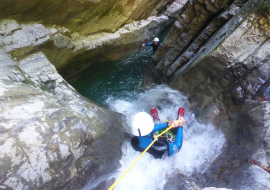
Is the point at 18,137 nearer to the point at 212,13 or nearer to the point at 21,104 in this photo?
the point at 21,104

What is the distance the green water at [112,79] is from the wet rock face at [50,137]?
7.08 ft

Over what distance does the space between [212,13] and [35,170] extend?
4486mm

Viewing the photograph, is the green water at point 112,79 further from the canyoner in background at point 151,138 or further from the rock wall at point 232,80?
the canyoner in background at point 151,138

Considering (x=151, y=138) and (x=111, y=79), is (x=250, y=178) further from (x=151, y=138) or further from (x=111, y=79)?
(x=111, y=79)

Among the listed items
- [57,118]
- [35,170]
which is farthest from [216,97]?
[35,170]

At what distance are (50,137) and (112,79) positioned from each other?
3932 mm

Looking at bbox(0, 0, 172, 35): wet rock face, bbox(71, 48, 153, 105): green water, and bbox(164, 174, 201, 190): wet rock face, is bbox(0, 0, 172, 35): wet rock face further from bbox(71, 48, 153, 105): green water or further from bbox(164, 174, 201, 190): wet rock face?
bbox(164, 174, 201, 190): wet rock face

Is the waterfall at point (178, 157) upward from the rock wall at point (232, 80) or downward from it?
downward

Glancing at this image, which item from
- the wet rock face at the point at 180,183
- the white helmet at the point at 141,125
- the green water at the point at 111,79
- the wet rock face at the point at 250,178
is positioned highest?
the wet rock face at the point at 250,178

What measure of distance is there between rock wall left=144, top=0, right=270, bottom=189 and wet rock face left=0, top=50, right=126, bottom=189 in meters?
1.68

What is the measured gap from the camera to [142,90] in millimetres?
5352

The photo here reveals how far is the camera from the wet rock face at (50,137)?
6.91ft

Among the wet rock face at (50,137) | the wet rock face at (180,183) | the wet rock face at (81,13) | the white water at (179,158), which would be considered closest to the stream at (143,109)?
the white water at (179,158)

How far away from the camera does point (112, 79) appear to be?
20.1 ft
